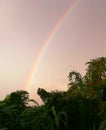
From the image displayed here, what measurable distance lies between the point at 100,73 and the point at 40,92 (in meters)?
6.68

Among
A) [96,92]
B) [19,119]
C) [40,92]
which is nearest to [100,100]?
[96,92]

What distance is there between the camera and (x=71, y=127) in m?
27.6

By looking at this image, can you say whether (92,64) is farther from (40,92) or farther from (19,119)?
(19,119)

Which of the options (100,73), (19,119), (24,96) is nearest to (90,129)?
(19,119)

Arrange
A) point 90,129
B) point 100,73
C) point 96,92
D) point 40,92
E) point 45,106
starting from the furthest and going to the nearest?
point 40,92 → point 100,73 → point 96,92 → point 45,106 → point 90,129

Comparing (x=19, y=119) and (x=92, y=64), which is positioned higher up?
(x=92, y=64)

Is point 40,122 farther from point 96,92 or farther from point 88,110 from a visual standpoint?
point 96,92

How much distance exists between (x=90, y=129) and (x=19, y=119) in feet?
22.5

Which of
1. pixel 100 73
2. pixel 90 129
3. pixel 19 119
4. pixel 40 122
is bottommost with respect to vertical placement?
A: pixel 90 129

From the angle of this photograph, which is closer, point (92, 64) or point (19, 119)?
point (19, 119)

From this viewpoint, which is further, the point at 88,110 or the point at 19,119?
the point at 19,119

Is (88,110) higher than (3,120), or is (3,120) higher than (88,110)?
(3,120)

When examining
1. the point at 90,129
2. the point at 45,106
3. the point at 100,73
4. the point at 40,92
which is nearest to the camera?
the point at 90,129

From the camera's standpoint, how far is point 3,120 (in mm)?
31203
